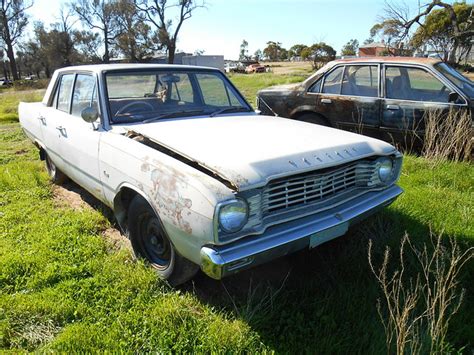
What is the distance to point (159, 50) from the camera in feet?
164

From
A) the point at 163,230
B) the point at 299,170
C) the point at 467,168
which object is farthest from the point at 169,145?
the point at 467,168

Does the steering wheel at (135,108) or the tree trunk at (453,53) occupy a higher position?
the tree trunk at (453,53)

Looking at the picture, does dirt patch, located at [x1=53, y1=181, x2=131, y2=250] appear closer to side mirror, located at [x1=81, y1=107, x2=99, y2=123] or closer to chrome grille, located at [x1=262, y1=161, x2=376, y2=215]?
side mirror, located at [x1=81, y1=107, x2=99, y2=123]

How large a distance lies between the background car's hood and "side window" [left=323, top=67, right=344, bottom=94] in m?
3.07

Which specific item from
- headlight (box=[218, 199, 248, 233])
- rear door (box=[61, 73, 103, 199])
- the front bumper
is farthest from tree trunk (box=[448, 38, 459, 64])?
headlight (box=[218, 199, 248, 233])

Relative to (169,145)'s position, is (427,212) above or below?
below

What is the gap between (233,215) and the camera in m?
2.21

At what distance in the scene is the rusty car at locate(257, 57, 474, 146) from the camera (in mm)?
5453

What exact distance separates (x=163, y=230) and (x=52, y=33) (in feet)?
189

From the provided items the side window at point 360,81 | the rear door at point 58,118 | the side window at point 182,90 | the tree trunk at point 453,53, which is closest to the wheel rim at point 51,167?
the rear door at point 58,118

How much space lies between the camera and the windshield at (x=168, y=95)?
11.6ft

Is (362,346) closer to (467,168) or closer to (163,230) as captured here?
(163,230)

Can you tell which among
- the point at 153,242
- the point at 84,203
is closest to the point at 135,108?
the point at 153,242

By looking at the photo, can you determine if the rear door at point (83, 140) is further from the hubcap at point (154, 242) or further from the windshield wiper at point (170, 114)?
the hubcap at point (154, 242)
